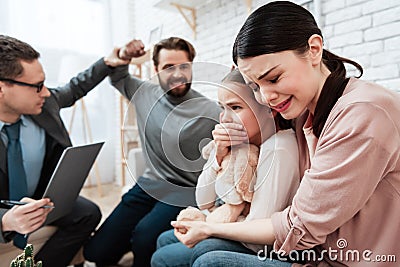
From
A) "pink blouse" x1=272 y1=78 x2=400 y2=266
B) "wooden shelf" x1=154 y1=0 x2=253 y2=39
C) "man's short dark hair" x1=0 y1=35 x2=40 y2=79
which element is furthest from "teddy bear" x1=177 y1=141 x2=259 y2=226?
"wooden shelf" x1=154 y1=0 x2=253 y2=39

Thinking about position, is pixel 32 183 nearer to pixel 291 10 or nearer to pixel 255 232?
pixel 255 232

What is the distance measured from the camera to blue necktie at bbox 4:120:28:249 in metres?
1.17

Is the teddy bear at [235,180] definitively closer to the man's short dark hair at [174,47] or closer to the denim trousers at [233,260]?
the denim trousers at [233,260]

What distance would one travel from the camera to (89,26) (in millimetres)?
2982

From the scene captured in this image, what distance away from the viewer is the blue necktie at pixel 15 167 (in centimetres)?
117

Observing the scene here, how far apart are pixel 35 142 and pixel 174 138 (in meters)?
→ 0.72

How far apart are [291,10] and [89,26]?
2.73m

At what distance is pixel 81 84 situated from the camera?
146 cm

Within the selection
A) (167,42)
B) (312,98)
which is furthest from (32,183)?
(312,98)

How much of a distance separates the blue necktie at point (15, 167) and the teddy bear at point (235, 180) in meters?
0.78

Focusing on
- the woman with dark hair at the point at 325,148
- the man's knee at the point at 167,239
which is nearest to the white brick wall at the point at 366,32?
the woman with dark hair at the point at 325,148

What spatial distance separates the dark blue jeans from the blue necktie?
1.29 ft

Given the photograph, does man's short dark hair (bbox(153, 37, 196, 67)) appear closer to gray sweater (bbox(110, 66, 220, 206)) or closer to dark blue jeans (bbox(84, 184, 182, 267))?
gray sweater (bbox(110, 66, 220, 206))

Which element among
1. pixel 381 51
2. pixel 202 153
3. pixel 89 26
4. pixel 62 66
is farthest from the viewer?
pixel 89 26
